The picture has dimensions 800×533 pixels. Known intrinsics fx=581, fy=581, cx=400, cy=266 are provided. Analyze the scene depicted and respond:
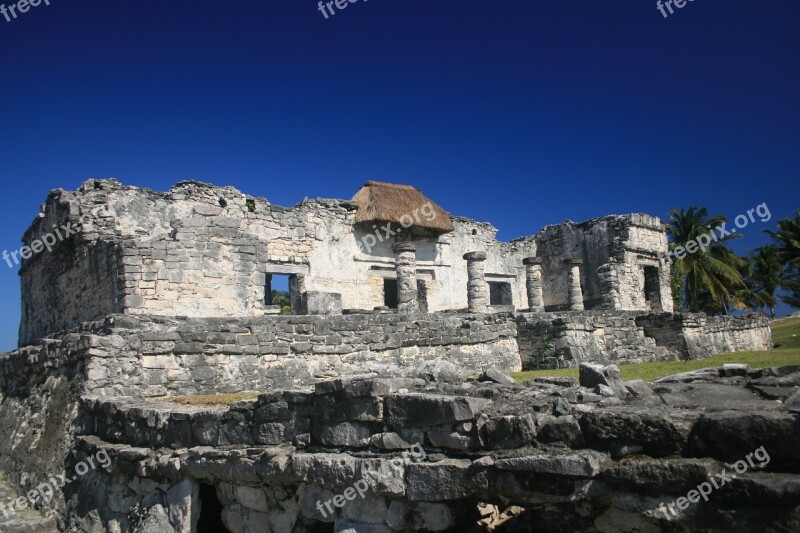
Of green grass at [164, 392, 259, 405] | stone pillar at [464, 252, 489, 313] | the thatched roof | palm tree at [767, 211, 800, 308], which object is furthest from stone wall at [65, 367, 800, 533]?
palm tree at [767, 211, 800, 308]

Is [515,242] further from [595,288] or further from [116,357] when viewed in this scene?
[116,357]

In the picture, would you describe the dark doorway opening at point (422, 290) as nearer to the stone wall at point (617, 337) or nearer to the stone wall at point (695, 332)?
the stone wall at point (617, 337)

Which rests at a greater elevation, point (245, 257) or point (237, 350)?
point (245, 257)

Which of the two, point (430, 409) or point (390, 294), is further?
point (390, 294)

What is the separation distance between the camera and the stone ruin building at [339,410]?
307 cm

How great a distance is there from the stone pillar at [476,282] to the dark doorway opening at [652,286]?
330 inches

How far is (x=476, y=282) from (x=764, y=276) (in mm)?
26960

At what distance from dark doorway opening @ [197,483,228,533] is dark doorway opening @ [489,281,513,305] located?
19736mm

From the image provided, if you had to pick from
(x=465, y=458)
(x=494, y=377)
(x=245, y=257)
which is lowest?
(x=465, y=458)

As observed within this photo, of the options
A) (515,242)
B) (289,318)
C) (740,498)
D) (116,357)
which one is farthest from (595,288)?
(740,498)

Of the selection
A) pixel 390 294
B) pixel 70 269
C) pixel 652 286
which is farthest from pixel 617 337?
pixel 652 286

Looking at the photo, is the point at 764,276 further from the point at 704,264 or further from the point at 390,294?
the point at 390,294

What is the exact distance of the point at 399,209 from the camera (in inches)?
838

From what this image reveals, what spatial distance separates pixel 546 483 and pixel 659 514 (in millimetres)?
582
